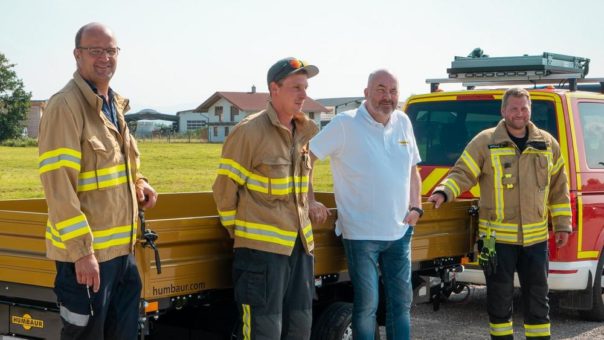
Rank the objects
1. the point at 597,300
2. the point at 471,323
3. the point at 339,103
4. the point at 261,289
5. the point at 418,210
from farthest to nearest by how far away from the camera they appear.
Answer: the point at 339,103 < the point at 471,323 < the point at 597,300 < the point at 418,210 < the point at 261,289

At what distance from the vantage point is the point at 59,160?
3670 mm

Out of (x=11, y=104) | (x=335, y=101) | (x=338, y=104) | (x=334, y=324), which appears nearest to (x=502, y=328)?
(x=334, y=324)

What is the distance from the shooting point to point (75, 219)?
3.65 metres

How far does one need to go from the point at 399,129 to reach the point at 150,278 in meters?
1.96

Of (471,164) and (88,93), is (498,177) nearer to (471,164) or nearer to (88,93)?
(471,164)

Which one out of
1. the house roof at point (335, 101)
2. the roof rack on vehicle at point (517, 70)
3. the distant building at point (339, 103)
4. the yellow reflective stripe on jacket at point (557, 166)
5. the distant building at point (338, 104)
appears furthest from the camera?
the house roof at point (335, 101)

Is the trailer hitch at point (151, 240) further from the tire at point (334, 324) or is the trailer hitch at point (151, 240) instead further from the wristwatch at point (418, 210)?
the wristwatch at point (418, 210)

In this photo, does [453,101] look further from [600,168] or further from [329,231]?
[329,231]

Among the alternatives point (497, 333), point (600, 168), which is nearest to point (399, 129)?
point (497, 333)

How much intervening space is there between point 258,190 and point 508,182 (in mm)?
2118

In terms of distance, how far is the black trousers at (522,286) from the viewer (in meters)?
5.86

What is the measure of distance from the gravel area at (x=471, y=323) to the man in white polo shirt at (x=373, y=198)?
2.02 metres

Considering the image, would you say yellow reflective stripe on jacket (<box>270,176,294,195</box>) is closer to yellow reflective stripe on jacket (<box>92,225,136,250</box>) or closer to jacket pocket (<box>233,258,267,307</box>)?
jacket pocket (<box>233,258,267,307</box>)

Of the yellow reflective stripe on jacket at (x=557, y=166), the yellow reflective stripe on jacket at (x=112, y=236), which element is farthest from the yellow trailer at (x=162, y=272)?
the yellow reflective stripe on jacket at (x=557, y=166)
